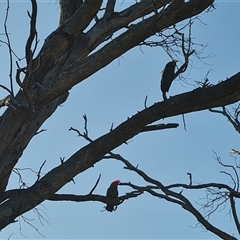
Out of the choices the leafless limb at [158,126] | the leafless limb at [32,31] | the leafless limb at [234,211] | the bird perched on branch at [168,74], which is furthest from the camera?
the bird perched on branch at [168,74]

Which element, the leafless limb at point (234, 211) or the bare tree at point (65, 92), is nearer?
the bare tree at point (65, 92)

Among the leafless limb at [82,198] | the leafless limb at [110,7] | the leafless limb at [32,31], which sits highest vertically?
the leafless limb at [110,7]

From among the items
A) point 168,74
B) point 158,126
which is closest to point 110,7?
point 168,74

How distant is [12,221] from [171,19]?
6.71 feet

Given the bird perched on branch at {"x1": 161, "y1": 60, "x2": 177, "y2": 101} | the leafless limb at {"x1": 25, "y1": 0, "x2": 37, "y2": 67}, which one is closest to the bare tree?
the leafless limb at {"x1": 25, "y1": 0, "x2": 37, "y2": 67}

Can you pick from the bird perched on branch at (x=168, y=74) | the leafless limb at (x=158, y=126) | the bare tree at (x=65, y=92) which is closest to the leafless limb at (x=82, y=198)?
the bare tree at (x=65, y=92)

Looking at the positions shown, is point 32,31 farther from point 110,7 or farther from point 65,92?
point 110,7

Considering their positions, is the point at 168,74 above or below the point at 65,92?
above

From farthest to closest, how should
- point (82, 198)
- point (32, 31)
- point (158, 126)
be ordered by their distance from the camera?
1. point (82, 198)
2. point (158, 126)
3. point (32, 31)

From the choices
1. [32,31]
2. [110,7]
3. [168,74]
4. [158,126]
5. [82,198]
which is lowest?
[82,198]

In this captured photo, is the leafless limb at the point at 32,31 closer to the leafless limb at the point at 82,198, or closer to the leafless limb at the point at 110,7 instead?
the leafless limb at the point at 82,198

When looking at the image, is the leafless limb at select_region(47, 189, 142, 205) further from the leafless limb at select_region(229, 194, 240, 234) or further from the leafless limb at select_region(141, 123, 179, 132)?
the leafless limb at select_region(229, 194, 240, 234)

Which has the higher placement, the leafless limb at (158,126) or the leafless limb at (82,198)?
the leafless limb at (158,126)

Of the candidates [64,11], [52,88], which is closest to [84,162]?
[52,88]
